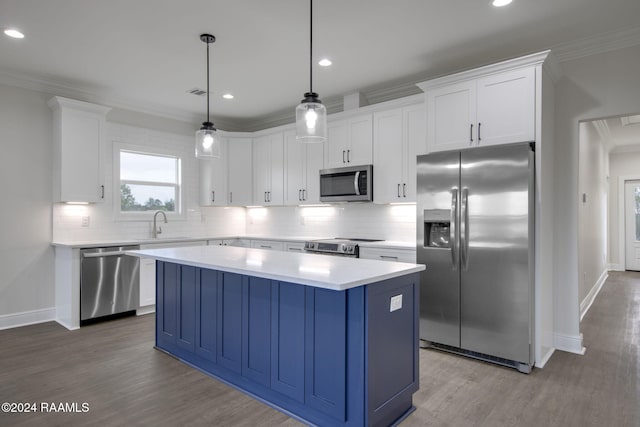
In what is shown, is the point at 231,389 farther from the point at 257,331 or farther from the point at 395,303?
the point at 395,303

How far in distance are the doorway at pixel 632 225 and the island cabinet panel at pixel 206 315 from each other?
942 centimetres

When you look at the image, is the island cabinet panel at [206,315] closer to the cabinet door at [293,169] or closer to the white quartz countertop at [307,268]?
the white quartz countertop at [307,268]

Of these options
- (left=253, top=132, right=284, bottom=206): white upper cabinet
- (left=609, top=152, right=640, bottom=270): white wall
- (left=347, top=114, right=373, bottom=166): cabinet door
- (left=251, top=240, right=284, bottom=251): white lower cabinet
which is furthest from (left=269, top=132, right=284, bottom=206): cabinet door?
(left=609, top=152, right=640, bottom=270): white wall

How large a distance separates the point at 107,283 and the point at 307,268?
127 inches

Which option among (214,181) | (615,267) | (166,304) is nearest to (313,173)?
(214,181)

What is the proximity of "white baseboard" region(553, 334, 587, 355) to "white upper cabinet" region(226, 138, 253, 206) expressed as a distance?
431cm

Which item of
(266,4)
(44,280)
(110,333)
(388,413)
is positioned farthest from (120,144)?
(388,413)

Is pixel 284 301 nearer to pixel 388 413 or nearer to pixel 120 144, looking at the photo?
pixel 388 413

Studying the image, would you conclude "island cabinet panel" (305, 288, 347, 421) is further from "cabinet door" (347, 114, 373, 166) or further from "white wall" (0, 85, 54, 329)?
"white wall" (0, 85, 54, 329)

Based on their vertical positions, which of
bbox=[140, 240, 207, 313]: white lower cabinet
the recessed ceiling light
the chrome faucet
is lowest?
bbox=[140, 240, 207, 313]: white lower cabinet

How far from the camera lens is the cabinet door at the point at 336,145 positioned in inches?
190

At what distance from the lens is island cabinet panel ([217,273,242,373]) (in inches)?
108

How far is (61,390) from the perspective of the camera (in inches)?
107

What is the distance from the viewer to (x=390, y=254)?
4.05 metres
